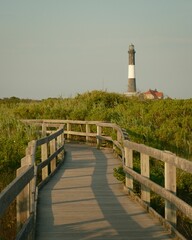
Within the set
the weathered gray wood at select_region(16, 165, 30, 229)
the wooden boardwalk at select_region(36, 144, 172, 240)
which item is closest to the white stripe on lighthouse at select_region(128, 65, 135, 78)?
the wooden boardwalk at select_region(36, 144, 172, 240)

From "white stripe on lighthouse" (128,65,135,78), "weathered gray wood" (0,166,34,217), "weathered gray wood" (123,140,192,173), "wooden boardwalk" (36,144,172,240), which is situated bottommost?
"wooden boardwalk" (36,144,172,240)

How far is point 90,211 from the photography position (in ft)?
28.1

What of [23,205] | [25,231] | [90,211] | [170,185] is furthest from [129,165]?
[25,231]

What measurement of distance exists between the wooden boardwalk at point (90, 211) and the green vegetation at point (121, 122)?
43.3 inches

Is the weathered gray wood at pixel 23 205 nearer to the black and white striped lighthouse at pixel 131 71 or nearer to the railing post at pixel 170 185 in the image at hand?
the railing post at pixel 170 185

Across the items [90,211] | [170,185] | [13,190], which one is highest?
[13,190]

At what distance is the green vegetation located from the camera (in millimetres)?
14117

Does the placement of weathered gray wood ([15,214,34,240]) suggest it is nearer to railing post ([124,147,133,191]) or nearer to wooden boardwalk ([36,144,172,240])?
wooden boardwalk ([36,144,172,240])

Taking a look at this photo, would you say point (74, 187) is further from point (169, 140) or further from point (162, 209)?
point (169, 140)

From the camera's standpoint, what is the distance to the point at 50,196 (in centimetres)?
1002

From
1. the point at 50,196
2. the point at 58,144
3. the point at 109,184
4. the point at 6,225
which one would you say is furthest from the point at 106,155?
the point at 6,225

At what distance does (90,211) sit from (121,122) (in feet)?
45.3

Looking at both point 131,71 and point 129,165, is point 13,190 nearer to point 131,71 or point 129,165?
point 129,165

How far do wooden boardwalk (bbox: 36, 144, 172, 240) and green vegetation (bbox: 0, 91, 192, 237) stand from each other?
1.10m
